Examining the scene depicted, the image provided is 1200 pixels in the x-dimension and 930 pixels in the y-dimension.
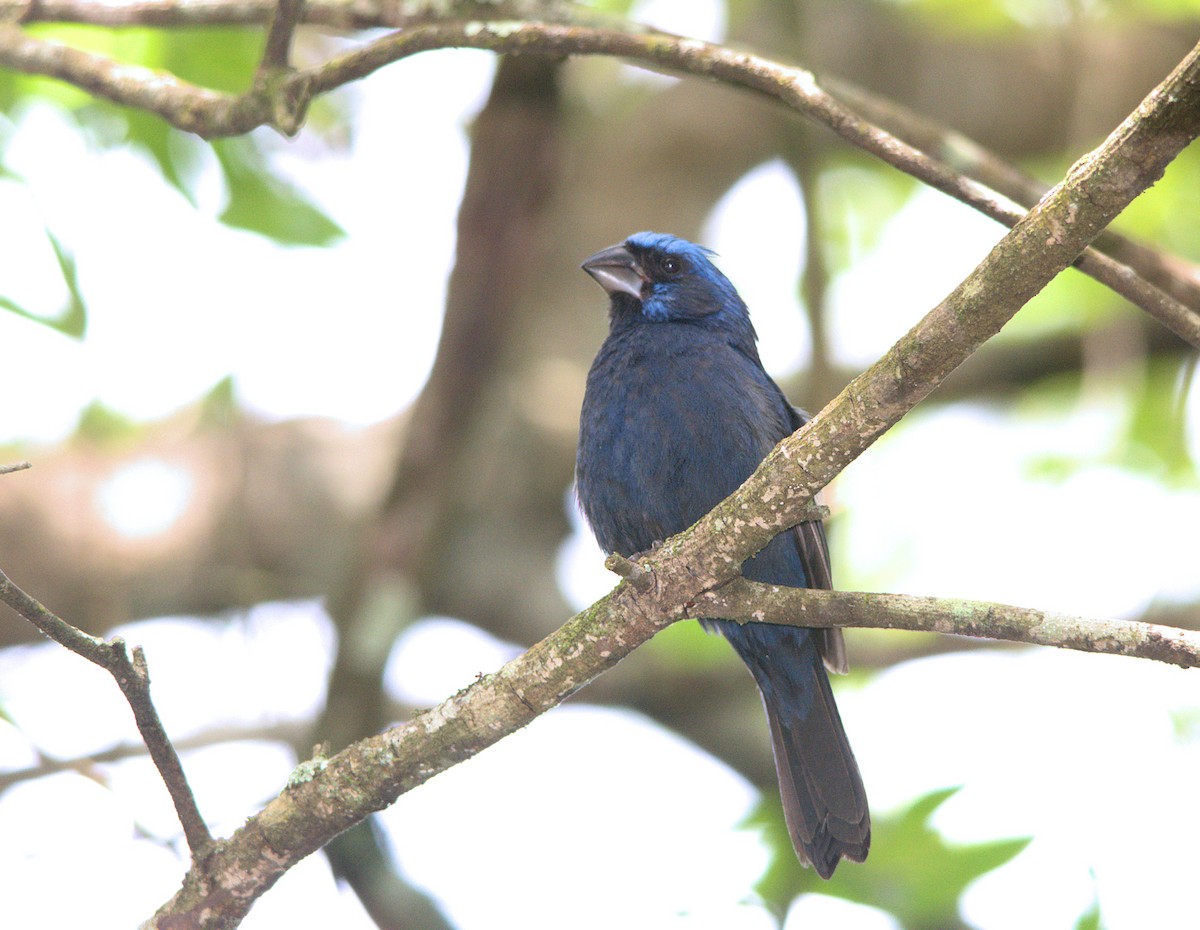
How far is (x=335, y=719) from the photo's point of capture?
436cm

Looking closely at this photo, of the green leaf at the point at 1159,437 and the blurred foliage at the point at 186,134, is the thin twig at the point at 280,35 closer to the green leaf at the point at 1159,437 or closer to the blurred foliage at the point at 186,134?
the blurred foliage at the point at 186,134

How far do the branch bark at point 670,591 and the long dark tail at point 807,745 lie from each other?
134cm

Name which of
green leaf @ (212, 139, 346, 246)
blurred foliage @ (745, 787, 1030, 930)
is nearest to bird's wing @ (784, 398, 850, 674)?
blurred foliage @ (745, 787, 1030, 930)

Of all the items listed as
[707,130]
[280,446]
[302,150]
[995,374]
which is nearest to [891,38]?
[707,130]

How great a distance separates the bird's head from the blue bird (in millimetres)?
104

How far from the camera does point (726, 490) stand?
12.5 ft

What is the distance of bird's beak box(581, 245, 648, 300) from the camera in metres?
4.54

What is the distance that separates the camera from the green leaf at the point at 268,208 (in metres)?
3.87

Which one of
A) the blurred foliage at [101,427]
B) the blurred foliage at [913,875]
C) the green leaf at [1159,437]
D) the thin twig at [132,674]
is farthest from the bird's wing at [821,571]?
the blurred foliage at [101,427]

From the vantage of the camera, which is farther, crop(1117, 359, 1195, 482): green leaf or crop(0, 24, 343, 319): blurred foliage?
crop(1117, 359, 1195, 482): green leaf

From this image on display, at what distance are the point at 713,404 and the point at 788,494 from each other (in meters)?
1.37

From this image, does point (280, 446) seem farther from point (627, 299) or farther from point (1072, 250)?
point (1072, 250)

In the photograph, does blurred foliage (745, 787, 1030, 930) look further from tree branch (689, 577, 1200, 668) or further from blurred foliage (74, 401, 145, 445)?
blurred foliage (74, 401, 145, 445)

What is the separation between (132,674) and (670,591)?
1.07 meters
